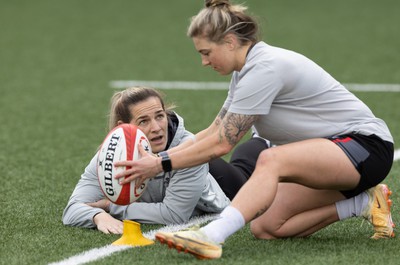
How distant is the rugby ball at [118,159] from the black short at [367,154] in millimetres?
1015

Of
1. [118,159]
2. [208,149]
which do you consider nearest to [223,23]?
[208,149]

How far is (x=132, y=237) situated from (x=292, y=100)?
1.10 metres

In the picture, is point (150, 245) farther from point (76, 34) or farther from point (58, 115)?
point (76, 34)

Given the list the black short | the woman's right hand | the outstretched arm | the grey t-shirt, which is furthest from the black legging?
the outstretched arm

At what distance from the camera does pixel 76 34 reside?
1502cm

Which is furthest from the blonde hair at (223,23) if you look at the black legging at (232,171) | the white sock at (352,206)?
the black legging at (232,171)

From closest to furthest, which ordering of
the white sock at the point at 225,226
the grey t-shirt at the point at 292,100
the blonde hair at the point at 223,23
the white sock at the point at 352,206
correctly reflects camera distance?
the white sock at the point at 225,226
the grey t-shirt at the point at 292,100
the blonde hair at the point at 223,23
the white sock at the point at 352,206

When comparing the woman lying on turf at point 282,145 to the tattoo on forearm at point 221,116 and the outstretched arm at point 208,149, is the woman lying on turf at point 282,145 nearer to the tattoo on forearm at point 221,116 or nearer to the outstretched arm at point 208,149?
the outstretched arm at point 208,149

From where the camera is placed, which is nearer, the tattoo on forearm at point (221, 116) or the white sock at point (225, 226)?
the white sock at point (225, 226)

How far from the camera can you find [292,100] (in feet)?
15.5

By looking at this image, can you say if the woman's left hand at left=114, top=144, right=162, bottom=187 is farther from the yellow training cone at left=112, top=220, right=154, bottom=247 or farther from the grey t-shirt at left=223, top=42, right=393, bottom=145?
the grey t-shirt at left=223, top=42, right=393, bottom=145

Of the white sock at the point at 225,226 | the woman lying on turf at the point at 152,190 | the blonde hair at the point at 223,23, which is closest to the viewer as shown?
the white sock at the point at 225,226

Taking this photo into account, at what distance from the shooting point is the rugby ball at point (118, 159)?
191 inches

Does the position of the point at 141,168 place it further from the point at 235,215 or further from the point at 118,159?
the point at 235,215
